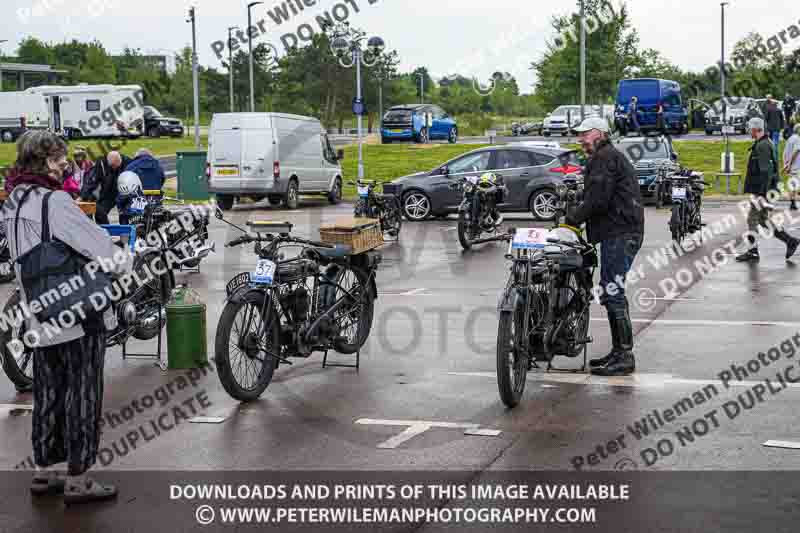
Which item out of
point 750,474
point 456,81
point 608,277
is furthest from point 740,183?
point 456,81

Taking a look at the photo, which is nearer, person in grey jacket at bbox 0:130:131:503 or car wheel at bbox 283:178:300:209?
person in grey jacket at bbox 0:130:131:503

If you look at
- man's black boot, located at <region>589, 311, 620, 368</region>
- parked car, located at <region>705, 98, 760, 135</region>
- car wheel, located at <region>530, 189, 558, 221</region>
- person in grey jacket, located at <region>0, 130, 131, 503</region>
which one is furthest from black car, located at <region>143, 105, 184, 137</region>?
person in grey jacket, located at <region>0, 130, 131, 503</region>

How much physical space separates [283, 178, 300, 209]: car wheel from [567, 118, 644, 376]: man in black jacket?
64.7ft

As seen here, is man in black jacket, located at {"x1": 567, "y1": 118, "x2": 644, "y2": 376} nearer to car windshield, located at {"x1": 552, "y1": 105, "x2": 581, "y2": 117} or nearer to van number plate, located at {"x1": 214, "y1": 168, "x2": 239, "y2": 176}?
van number plate, located at {"x1": 214, "y1": 168, "x2": 239, "y2": 176}

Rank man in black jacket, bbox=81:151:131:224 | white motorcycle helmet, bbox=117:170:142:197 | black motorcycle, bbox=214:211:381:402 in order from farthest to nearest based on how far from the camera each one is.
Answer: man in black jacket, bbox=81:151:131:224 → white motorcycle helmet, bbox=117:170:142:197 → black motorcycle, bbox=214:211:381:402

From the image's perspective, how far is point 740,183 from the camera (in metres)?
32.2

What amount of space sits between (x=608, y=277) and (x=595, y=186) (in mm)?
724

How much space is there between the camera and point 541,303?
855 centimetres

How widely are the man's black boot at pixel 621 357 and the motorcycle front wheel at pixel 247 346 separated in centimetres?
255

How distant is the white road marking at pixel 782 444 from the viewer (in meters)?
6.86

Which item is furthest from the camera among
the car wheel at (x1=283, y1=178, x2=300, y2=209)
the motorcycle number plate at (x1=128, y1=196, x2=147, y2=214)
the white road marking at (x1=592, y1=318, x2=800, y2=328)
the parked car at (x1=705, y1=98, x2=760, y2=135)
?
the parked car at (x1=705, y1=98, x2=760, y2=135)

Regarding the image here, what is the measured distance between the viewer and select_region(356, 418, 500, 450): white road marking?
7.14 m

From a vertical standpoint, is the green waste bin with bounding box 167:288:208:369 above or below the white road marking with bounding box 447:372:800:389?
above

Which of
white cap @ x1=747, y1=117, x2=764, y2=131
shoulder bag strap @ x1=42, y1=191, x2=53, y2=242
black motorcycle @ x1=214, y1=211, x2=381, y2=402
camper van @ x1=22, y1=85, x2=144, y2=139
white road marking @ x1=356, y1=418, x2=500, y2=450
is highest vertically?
camper van @ x1=22, y1=85, x2=144, y2=139
